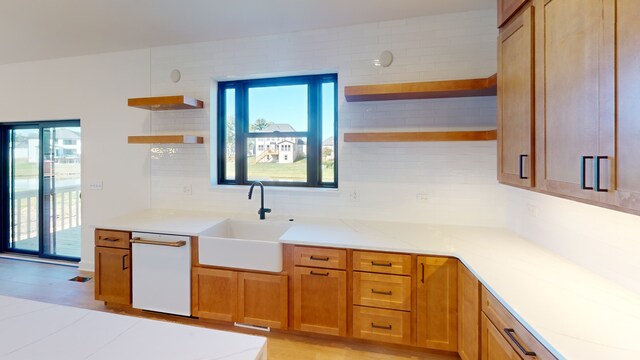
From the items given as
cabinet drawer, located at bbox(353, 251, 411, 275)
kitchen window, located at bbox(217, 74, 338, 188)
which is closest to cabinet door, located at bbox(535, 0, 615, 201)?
cabinet drawer, located at bbox(353, 251, 411, 275)

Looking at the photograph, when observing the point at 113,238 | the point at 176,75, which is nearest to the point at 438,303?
the point at 113,238

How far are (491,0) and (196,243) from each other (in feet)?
10.0

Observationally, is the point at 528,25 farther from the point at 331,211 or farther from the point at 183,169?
the point at 183,169

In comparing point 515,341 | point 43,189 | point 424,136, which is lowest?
point 515,341

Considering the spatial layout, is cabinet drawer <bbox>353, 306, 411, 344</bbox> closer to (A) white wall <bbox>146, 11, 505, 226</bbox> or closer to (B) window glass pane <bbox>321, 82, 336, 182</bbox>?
(A) white wall <bbox>146, 11, 505, 226</bbox>

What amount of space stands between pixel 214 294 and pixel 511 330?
209 centimetres

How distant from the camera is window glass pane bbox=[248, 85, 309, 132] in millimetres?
3189

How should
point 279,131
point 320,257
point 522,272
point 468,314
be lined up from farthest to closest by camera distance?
point 279,131
point 320,257
point 468,314
point 522,272

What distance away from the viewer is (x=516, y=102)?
5.71ft

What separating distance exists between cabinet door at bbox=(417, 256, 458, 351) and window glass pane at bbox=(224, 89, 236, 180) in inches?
87.6

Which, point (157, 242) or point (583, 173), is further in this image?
point (157, 242)

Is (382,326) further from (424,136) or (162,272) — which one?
(162,272)

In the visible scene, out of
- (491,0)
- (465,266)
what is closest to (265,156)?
(465,266)

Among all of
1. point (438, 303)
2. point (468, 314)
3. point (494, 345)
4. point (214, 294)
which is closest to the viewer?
point (494, 345)
